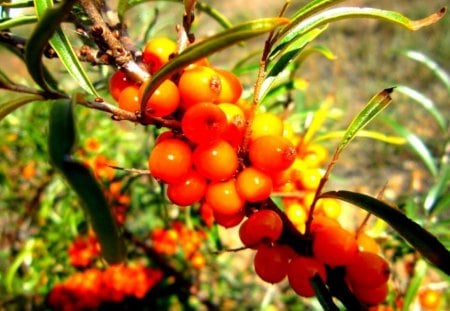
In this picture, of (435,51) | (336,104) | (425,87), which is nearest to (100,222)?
(336,104)

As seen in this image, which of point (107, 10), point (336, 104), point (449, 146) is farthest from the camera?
point (336, 104)

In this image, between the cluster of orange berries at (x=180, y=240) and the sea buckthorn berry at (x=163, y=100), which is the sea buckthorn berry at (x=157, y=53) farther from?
the cluster of orange berries at (x=180, y=240)

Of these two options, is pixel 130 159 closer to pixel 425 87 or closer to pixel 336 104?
pixel 336 104

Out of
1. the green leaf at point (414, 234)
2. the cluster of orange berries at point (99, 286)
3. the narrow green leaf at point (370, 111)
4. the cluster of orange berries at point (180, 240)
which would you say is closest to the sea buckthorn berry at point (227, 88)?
the narrow green leaf at point (370, 111)

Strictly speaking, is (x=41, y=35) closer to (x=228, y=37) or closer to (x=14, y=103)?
(x=14, y=103)

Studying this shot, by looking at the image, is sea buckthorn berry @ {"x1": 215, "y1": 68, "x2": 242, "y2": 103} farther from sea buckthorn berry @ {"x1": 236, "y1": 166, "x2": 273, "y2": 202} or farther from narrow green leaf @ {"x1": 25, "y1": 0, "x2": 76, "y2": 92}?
narrow green leaf @ {"x1": 25, "y1": 0, "x2": 76, "y2": 92}

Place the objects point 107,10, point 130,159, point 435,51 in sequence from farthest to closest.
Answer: point 435,51 < point 130,159 < point 107,10

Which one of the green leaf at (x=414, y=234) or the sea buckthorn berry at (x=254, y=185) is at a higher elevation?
the green leaf at (x=414, y=234)
